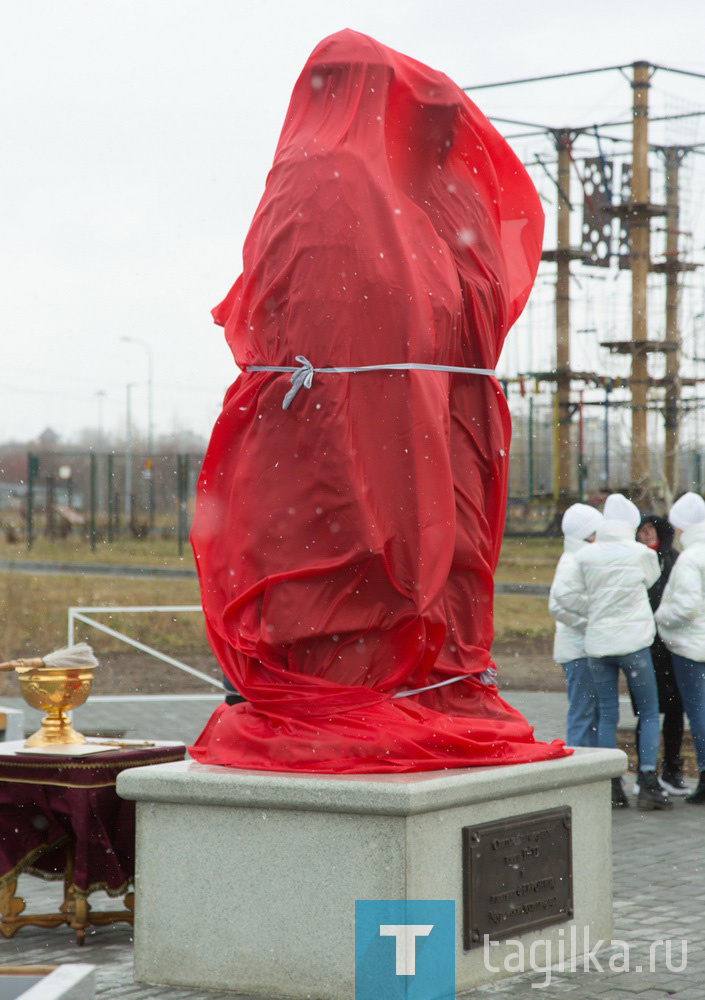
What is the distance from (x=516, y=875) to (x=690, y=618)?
3872mm

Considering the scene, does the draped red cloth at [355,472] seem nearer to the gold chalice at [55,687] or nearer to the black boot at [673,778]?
the gold chalice at [55,687]

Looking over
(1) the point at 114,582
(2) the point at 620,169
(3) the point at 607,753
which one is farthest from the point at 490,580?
(1) the point at 114,582

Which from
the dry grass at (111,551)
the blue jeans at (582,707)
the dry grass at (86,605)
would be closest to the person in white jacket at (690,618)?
the blue jeans at (582,707)

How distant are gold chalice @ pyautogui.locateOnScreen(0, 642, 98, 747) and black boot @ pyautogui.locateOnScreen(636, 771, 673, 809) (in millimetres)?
3990

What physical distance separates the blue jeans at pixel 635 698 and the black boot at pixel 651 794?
6 cm

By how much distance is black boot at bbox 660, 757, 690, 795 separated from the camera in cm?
887

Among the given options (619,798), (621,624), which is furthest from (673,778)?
(621,624)

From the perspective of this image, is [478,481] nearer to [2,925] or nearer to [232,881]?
[232,881]

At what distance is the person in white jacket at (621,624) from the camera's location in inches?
324

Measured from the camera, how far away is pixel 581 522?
8.68m

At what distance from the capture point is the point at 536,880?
4.89m

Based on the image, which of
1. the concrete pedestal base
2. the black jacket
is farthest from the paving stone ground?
the black jacket

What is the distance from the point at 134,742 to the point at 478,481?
6.03 feet

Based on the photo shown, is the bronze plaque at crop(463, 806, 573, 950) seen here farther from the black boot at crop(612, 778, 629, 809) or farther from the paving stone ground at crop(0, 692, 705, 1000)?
the black boot at crop(612, 778, 629, 809)
